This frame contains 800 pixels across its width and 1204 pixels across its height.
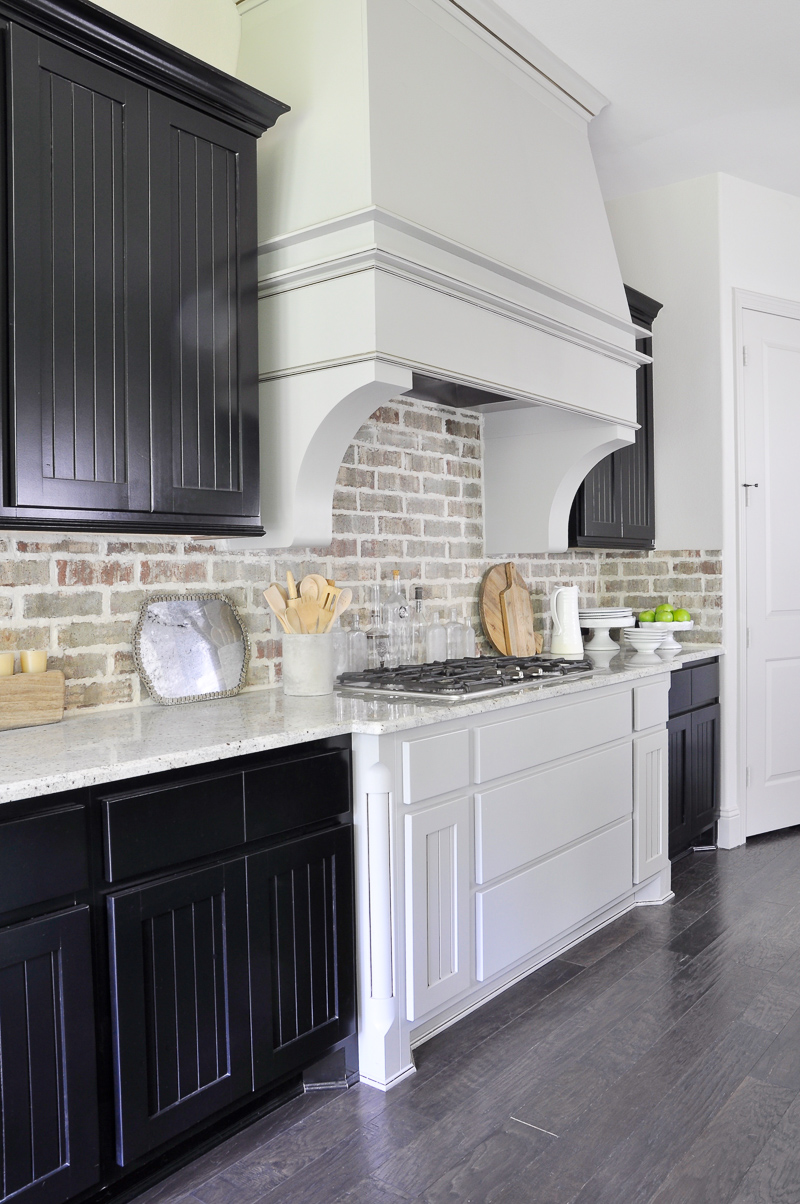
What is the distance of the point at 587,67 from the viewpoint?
321cm

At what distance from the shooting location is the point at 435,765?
2.35 m

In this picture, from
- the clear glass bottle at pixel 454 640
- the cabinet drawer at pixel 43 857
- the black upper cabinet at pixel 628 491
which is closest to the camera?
the cabinet drawer at pixel 43 857

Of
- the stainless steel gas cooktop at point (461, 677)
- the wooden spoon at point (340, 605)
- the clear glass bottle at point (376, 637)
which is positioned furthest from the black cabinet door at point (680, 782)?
the wooden spoon at point (340, 605)

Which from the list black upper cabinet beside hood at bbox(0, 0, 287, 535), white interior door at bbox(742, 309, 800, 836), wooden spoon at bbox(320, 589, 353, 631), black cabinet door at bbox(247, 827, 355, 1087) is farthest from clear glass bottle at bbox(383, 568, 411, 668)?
white interior door at bbox(742, 309, 800, 836)

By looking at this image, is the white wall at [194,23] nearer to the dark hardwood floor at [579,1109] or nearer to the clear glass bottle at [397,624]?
the clear glass bottle at [397,624]

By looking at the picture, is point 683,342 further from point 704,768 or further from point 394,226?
point 394,226

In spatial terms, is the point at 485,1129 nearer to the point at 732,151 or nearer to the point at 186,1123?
the point at 186,1123

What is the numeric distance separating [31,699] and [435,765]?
3.22 ft

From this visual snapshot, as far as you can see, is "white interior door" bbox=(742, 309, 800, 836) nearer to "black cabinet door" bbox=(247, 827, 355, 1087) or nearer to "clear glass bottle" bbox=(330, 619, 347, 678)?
Result: "clear glass bottle" bbox=(330, 619, 347, 678)

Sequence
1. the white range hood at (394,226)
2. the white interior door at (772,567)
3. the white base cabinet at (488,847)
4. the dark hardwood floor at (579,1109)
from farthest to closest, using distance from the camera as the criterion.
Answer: the white interior door at (772,567), the white range hood at (394,226), the white base cabinet at (488,847), the dark hardwood floor at (579,1109)

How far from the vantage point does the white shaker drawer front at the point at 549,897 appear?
Result: 2562mm

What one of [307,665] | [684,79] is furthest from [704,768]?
[684,79]

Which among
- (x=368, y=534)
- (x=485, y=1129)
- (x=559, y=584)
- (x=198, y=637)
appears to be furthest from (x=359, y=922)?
(x=559, y=584)

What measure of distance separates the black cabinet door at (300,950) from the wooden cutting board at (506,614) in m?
1.61
